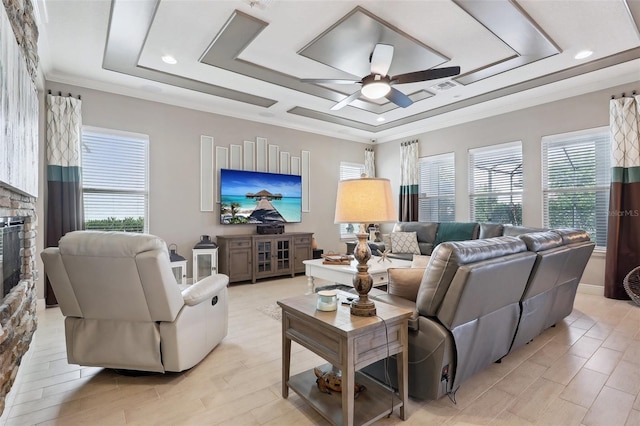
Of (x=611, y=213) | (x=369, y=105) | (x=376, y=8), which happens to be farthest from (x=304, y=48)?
(x=611, y=213)

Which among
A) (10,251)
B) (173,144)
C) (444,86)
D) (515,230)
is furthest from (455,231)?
(10,251)

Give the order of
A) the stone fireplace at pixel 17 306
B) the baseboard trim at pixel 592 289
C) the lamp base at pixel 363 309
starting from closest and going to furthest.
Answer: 1. the lamp base at pixel 363 309
2. the stone fireplace at pixel 17 306
3. the baseboard trim at pixel 592 289

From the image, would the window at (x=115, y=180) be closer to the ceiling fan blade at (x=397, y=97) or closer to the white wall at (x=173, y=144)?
the white wall at (x=173, y=144)

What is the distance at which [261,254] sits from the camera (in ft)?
17.7

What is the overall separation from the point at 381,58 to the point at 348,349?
2.67 meters

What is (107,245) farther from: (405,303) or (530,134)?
(530,134)

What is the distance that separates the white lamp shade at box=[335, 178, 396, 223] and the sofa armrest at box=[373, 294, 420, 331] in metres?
0.60

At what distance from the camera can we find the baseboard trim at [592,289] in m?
4.40

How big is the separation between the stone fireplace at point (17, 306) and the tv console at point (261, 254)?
2.41 meters

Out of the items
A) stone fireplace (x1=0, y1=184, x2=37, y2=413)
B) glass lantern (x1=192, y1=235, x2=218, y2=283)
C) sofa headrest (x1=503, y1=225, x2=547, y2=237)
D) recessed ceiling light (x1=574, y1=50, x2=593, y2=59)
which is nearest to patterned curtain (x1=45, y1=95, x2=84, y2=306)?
stone fireplace (x1=0, y1=184, x2=37, y2=413)

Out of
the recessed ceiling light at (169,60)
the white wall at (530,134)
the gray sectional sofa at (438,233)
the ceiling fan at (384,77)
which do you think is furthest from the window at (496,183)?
the recessed ceiling light at (169,60)

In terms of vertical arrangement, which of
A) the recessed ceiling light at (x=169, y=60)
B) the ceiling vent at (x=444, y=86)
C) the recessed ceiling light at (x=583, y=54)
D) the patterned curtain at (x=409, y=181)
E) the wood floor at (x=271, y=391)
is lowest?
the wood floor at (x=271, y=391)

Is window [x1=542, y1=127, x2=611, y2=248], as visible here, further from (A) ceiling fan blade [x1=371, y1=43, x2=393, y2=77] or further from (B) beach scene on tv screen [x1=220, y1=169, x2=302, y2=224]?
(B) beach scene on tv screen [x1=220, y1=169, x2=302, y2=224]

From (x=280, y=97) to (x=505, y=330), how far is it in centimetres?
417
